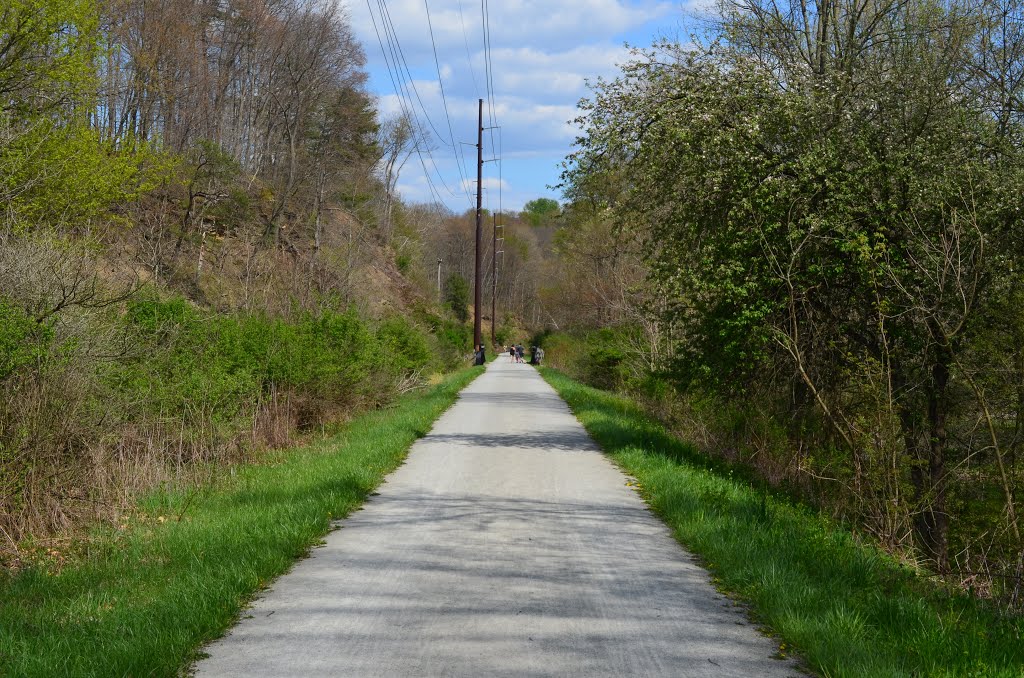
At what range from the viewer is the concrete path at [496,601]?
473 centimetres

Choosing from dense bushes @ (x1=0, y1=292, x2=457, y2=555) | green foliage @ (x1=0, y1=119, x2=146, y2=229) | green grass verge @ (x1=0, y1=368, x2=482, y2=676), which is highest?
green foliage @ (x1=0, y1=119, x2=146, y2=229)

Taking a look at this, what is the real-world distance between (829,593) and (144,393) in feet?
29.5

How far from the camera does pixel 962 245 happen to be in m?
12.8

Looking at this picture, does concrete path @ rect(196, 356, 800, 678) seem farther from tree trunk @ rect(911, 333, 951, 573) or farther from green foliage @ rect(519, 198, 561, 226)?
green foliage @ rect(519, 198, 561, 226)

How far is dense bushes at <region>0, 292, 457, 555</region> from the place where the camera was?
28.2ft

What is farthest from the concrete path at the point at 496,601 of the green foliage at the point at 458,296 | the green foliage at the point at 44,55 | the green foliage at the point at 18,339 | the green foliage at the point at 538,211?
the green foliage at the point at 538,211

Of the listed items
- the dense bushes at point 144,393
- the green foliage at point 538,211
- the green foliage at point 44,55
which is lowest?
the dense bushes at point 144,393

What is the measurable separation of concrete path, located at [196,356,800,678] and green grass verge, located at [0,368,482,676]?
24 cm

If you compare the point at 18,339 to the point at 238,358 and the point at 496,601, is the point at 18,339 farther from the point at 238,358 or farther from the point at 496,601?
the point at 238,358

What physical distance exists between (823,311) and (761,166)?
2497 mm

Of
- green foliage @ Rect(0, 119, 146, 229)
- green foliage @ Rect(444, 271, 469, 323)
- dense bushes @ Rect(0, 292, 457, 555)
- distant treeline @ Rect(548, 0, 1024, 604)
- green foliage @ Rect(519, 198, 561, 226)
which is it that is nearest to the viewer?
dense bushes @ Rect(0, 292, 457, 555)

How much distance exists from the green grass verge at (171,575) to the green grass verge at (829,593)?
132 inches

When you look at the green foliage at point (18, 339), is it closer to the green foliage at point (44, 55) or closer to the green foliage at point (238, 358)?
the green foliage at point (238, 358)

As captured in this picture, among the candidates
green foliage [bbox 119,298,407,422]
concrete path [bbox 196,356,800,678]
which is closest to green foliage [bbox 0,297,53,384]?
green foliage [bbox 119,298,407,422]
